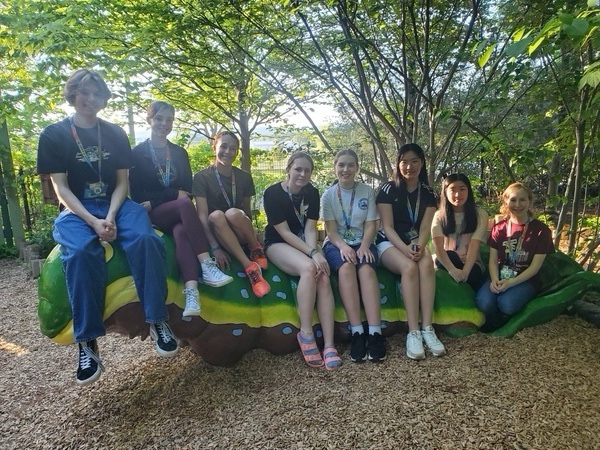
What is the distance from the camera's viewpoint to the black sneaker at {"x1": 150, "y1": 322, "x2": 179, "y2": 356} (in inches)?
97.0

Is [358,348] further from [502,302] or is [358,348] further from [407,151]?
[407,151]

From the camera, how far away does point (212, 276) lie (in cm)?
277

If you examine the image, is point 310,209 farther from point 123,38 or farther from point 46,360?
point 123,38

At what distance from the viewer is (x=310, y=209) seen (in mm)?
3322

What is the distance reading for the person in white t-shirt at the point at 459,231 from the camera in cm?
342

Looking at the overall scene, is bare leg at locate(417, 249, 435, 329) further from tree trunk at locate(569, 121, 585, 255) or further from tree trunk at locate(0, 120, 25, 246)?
tree trunk at locate(0, 120, 25, 246)

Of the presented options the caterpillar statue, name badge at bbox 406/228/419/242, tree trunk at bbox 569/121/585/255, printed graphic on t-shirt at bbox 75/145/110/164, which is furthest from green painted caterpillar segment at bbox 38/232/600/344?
tree trunk at bbox 569/121/585/255

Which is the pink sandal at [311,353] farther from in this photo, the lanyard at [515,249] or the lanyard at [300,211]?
the lanyard at [515,249]

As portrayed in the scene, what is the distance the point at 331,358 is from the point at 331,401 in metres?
0.38

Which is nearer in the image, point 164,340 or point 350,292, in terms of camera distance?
point 164,340

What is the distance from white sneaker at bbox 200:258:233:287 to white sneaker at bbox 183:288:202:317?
0.13m

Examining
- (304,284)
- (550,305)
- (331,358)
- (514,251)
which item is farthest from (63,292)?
(550,305)

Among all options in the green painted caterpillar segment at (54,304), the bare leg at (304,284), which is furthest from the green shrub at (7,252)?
the bare leg at (304,284)

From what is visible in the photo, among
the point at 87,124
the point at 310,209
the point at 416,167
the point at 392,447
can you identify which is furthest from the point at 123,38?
the point at 392,447
